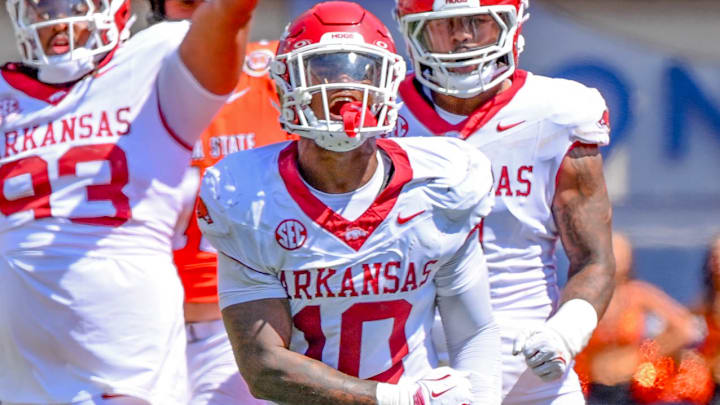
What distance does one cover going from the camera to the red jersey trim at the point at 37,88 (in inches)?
137

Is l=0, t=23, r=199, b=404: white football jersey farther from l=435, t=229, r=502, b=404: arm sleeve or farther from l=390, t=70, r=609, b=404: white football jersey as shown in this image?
l=435, t=229, r=502, b=404: arm sleeve

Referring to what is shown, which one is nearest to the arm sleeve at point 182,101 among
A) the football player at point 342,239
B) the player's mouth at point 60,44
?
the player's mouth at point 60,44

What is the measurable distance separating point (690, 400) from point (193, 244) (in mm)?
2555

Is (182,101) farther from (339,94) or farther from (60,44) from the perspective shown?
(339,94)

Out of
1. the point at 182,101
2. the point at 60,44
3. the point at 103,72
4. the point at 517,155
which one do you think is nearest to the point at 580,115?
the point at 517,155

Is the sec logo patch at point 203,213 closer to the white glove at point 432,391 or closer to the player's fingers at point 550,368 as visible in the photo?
the white glove at point 432,391

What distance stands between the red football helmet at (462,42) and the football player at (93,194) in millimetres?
489

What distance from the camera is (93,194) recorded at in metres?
3.41

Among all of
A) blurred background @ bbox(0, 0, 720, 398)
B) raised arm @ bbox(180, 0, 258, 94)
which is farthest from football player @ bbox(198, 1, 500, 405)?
blurred background @ bbox(0, 0, 720, 398)

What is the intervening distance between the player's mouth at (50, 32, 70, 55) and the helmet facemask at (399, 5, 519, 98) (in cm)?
81

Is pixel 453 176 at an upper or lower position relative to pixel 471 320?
upper

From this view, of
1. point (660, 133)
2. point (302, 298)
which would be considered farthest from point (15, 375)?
point (660, 133)

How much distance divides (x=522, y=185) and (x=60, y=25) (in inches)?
45.3

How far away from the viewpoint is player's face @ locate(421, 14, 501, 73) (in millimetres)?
3545
